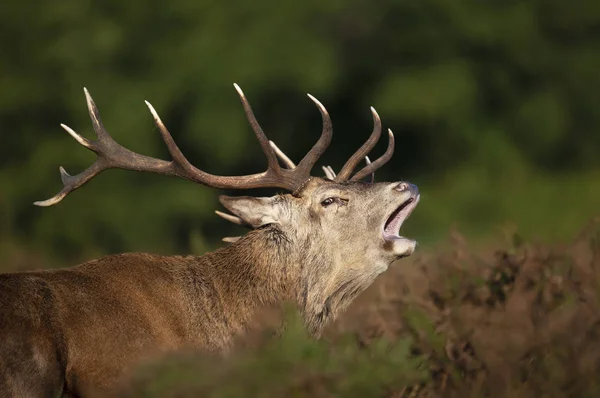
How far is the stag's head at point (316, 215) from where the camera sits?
7.34m

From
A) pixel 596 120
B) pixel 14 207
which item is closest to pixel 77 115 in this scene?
pixel 14 207

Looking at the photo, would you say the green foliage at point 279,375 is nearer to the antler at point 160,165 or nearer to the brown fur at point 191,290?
the brown fur at point 191,290

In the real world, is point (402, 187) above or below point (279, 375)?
below

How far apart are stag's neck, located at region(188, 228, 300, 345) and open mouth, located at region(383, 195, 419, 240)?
1.90 ft

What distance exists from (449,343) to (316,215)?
1206mm

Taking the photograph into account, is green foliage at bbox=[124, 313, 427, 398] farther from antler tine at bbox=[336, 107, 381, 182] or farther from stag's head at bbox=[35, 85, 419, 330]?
antler tine at bbox=[336, 107, 381, 182]

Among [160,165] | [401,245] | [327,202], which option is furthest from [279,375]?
[160,165]

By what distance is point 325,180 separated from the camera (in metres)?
7.62

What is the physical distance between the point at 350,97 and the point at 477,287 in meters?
17.5

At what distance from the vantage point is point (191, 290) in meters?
7.04

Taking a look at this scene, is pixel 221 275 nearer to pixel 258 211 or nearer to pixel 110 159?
pixel 258 211

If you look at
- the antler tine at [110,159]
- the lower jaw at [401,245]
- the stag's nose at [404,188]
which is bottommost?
the lower jaw at [401,245]

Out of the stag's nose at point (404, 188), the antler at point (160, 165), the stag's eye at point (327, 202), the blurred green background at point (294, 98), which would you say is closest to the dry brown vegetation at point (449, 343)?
the stag's nose at point (404, 188)

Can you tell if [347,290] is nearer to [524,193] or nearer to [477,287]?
[477,287]
